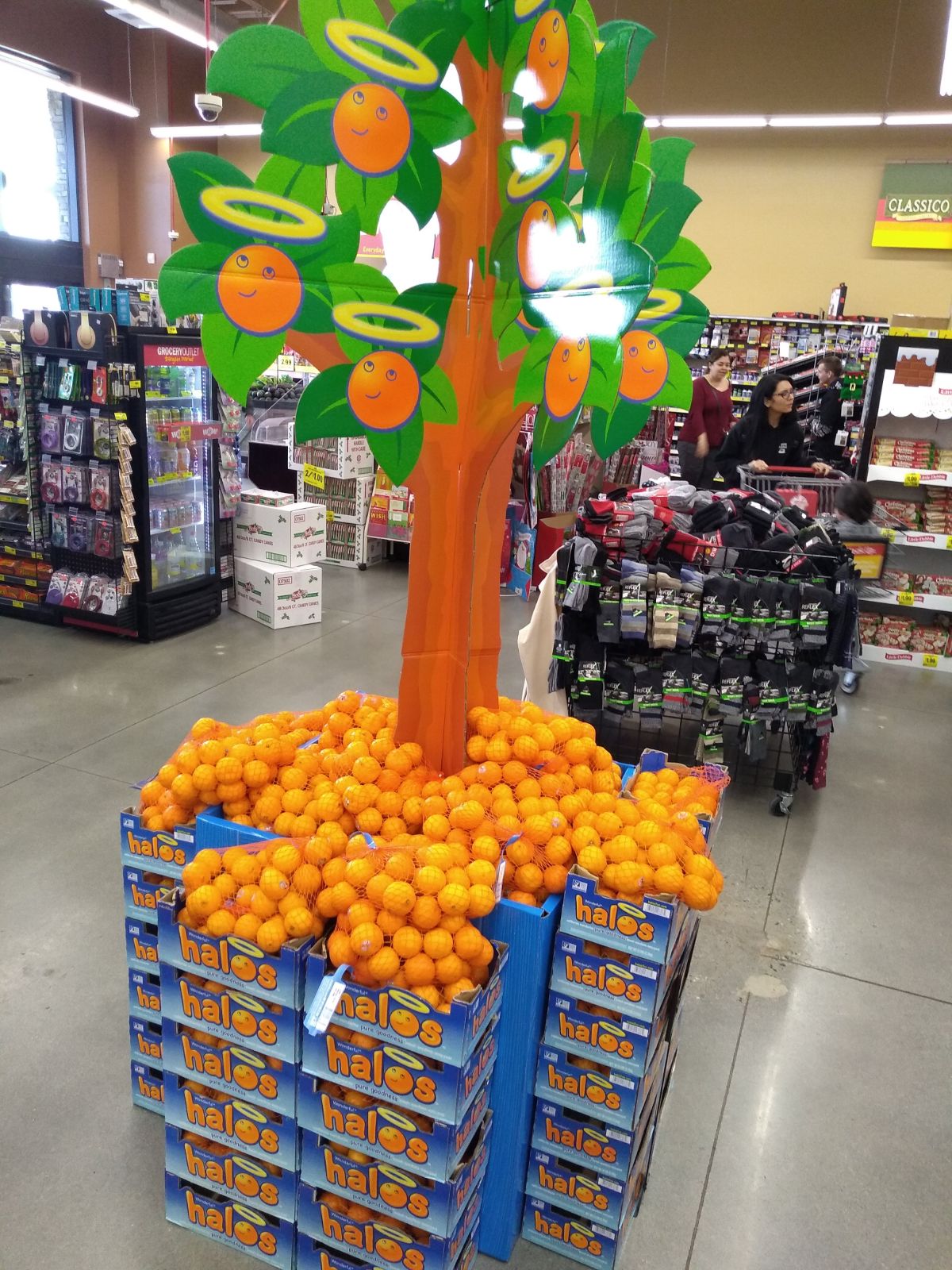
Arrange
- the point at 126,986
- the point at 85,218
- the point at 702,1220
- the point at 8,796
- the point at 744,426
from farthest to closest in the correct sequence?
the point at 85,218
the point at 744,426
the point at 8,796
the point at 126,986
the point at 702,1220

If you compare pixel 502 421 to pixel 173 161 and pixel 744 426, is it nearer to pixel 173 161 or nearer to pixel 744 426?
pixel 173 161

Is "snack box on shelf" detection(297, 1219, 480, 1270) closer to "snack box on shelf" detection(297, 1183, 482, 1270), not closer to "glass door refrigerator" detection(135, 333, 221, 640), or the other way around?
"snack box on shelf" detection(297, 1183, 482, 1270)

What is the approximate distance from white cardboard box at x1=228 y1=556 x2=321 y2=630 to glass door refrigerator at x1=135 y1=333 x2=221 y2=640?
231 millimetres

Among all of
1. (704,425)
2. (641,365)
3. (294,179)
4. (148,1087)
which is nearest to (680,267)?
(641,365)

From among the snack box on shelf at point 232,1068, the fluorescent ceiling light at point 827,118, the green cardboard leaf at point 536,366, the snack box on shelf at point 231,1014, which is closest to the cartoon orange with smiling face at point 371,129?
the green cardboard leaf at point 536,366

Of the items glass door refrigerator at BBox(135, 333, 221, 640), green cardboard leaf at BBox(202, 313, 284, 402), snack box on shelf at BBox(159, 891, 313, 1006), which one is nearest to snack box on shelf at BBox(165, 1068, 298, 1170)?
snack box on shelf at BBox(159, 891, 313, 1006)

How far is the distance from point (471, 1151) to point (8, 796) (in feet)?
9.26

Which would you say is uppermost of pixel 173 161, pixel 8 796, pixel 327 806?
pixel 173 161

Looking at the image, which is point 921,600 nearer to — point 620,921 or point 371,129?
point 620,921

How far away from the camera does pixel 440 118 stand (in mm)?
1874

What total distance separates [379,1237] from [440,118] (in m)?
2.26

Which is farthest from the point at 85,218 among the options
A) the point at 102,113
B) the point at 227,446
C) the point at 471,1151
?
the point at 471,1151

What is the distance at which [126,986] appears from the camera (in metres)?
2.80

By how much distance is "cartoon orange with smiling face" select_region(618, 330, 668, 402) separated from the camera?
219 cm
